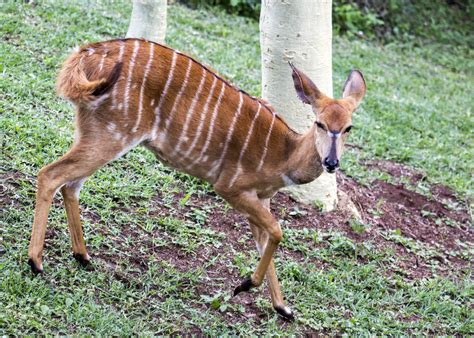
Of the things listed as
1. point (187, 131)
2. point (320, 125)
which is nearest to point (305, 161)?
point (320, 125)

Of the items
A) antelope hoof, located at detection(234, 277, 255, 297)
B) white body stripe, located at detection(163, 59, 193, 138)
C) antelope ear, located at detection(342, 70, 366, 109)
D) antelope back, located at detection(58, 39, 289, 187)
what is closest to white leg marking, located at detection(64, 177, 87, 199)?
antelope back, located at detection(58, 39, 289, 187)

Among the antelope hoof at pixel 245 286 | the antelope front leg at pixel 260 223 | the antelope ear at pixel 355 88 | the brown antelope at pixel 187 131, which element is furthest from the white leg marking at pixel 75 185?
the antelope ear at pixel 355 88

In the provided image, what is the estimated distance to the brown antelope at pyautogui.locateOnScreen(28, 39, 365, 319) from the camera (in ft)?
13.8

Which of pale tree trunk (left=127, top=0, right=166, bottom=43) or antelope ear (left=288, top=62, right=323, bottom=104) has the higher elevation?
antelope ear (left=288, top=62, right=323, bottom=104)

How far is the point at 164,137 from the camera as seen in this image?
14.6ft

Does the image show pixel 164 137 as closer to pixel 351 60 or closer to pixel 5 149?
pixel 5 149

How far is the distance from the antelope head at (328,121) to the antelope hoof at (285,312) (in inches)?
38.2

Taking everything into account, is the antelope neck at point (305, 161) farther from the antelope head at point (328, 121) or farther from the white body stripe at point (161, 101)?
the white body stripe at point (161, 101)

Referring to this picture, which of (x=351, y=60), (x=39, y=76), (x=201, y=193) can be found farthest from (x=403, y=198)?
(x=351, y=60)

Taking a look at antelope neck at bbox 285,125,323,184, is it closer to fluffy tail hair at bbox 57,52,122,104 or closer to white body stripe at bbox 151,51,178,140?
white body stripe at bbox 151,51,178,140

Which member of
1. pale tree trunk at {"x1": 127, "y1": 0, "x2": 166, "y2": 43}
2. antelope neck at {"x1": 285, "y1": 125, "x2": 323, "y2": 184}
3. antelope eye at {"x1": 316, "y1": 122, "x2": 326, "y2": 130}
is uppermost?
antelope eye at {"x1": 316, "y1": 122, "x2": 326, "y2": 130}

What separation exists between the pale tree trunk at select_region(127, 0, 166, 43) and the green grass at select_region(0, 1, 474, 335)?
633mm

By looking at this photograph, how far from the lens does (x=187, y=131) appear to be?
14.5 ft

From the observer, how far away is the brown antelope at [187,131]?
13.8ft
